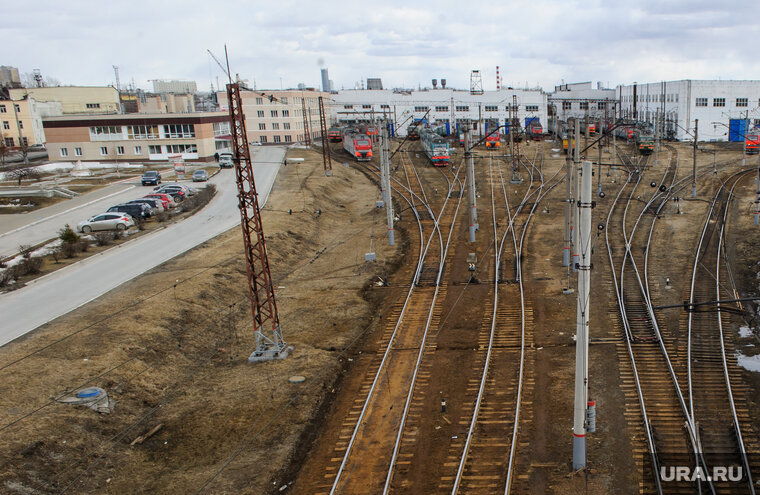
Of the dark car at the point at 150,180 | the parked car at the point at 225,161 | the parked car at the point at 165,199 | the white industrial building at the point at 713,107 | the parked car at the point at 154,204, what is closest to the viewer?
the parked car at the point at 154,204

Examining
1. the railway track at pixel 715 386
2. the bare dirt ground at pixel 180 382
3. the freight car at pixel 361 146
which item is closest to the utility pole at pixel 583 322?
the railway track at pixel 715 386

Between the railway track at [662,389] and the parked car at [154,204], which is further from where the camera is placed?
the parked car at [154,204]

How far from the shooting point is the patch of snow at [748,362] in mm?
17781

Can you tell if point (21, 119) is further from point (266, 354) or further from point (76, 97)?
point (266, 354)

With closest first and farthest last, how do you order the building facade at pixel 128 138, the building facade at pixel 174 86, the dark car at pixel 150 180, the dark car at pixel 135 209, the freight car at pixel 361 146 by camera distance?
the dark car at pixel 135 209 < the dark car at pixel 150 180 < the freight car at pixel 361 146 < the building facade at pixel 128 138 < the building facade at pixel 174 86

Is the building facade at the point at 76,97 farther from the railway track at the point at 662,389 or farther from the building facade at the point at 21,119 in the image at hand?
the railway track at the point at 662,389

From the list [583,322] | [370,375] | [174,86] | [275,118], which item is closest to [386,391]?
[370,375]

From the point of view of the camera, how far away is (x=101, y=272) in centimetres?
2680

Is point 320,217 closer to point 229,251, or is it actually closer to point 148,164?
point 229,251

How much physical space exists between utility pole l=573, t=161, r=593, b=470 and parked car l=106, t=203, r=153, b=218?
32.5 meters

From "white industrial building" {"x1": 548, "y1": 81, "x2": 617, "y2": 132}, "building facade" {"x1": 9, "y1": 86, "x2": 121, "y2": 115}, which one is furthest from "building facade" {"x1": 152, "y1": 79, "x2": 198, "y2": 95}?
"white industrial building" {"x1": 548, "y1": 81, "x2": 617, "y2": 132}

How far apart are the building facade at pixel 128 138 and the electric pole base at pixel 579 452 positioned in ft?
197

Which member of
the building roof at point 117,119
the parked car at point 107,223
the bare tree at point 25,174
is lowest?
the parked car at point 107,223

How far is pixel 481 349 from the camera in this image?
65.9 ft
